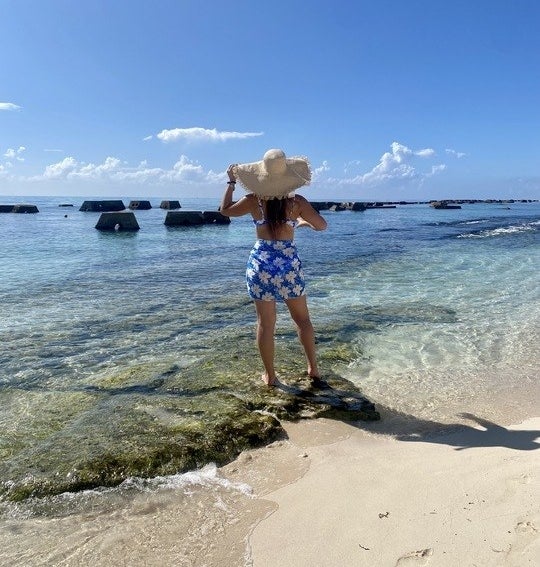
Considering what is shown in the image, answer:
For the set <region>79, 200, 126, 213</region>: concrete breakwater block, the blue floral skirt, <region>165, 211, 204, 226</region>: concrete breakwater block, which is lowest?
the blue floral skirt

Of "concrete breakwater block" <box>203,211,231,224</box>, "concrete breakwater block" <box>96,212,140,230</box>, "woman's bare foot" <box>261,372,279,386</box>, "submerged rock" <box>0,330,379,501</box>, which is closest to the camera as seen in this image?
"submerged rock" <box>0,330,379,501</box>

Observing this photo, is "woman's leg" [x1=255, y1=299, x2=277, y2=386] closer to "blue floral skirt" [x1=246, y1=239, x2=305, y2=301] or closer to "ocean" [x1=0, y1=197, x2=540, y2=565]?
"blue floral skirt" [x1=246, y1=239, x2=305, y2=301]

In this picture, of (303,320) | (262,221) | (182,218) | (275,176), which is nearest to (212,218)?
(182,218)

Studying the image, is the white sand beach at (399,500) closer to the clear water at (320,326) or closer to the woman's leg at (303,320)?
the clear water at (320,326)

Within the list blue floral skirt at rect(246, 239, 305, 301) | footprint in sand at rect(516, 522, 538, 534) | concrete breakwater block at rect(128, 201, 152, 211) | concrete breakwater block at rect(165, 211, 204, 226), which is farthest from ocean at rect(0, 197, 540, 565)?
concrete breakwater block at rect(128, 201, 152, 211)

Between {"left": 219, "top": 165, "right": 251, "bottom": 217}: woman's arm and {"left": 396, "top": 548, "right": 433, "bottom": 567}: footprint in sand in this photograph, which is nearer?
{"left": 396, "top": 548, "right": 433, "bottom": 567}: footprint in sand

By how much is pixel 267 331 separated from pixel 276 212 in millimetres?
1241

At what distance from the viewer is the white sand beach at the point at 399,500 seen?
2.31 meters

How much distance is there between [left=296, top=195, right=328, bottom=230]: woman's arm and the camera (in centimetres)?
447

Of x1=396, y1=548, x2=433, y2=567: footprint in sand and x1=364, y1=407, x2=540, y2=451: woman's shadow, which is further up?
x1=396, y1=548, x2=433, y2=567: footprint in sand

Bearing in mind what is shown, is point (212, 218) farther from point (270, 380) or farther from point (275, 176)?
point (275, 176)

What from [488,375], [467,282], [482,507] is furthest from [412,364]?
[467,282]

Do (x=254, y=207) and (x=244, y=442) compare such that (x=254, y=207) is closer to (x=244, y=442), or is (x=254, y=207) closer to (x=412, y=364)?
(x=244, y=442)

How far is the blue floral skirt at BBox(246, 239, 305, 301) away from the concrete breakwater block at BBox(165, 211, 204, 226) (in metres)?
35.4
